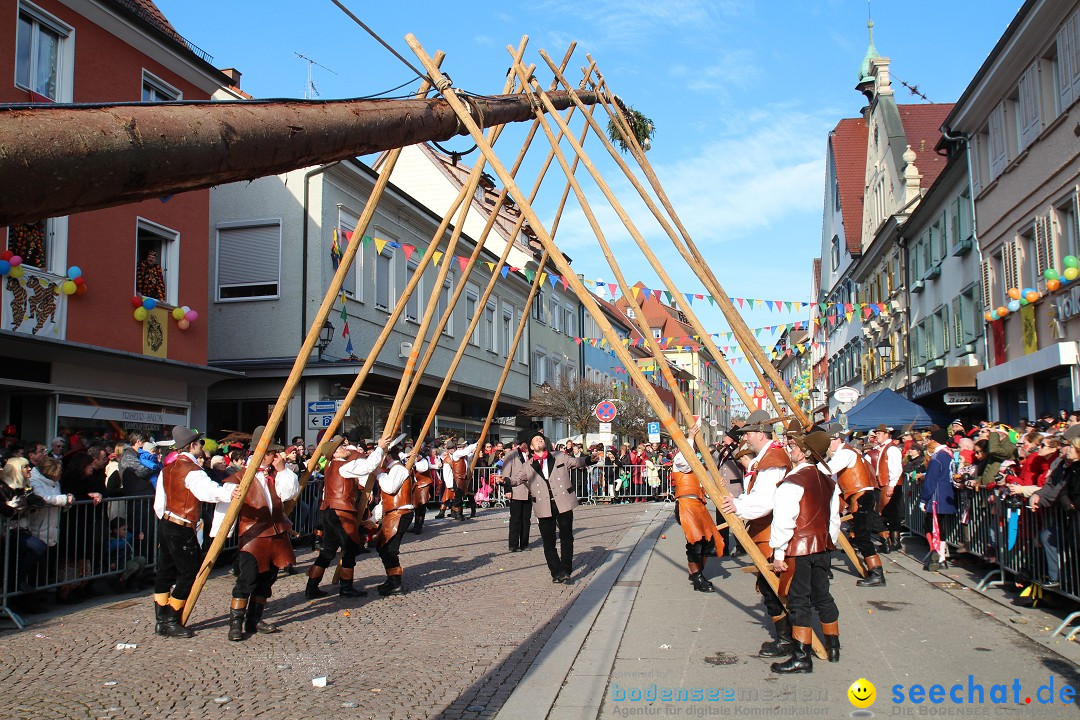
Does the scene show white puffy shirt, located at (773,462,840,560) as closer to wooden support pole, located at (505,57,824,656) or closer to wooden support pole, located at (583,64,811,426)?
wooden support pole, located at (505,57,824,656)

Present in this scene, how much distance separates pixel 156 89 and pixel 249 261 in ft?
19.2

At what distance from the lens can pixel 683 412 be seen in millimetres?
7438

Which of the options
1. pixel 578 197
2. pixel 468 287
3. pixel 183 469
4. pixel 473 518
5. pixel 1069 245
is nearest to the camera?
pixel 183 469

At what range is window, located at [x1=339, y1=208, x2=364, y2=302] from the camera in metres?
22.5

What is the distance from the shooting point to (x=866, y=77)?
41531 millimetres

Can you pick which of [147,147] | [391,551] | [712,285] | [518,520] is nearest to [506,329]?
[518,520]

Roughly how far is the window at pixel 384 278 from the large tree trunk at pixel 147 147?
20.6m

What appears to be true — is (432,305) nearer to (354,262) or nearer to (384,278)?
(354,262)

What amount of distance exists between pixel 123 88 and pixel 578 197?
31.8 feet

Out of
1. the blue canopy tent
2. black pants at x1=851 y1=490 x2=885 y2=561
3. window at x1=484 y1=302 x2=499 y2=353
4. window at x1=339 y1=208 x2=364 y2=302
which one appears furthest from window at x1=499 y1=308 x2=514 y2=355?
black pants at x1=851 y1=490 x2=885 y2=561

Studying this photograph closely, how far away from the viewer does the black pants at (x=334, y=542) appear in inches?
371

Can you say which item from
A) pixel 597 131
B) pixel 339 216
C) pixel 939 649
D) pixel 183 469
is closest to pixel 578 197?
pixel 597 131

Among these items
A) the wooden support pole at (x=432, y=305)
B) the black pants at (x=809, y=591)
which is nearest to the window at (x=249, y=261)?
the wooden support pole at (x=432, y=305)

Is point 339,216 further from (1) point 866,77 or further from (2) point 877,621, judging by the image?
(1) point 866,77
